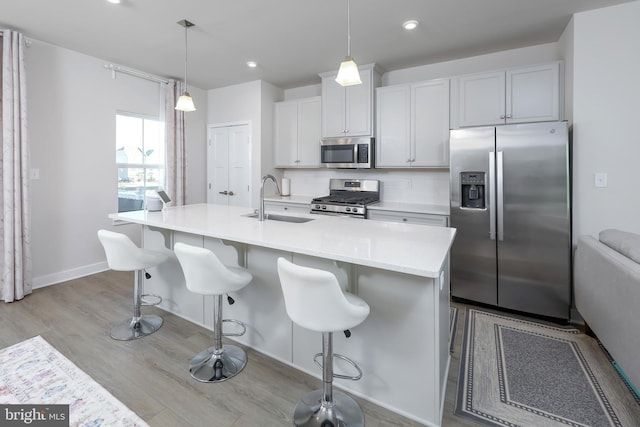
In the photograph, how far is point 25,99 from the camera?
3.17 m

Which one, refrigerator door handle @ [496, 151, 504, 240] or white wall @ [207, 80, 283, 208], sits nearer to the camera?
refrigerator door handle @ [496, 151, 504, 240]

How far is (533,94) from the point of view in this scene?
10.2ft

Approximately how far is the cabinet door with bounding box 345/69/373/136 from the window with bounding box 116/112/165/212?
9.01ft

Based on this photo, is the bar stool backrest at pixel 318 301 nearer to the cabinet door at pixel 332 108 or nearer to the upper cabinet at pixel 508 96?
the upper cabinet at pixel 508 96

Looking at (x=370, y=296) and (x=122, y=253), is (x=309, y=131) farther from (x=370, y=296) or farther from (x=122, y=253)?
(x=370, y=296)

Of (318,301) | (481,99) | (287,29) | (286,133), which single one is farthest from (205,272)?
(286,133)

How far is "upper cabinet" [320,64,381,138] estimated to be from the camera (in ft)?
13.0

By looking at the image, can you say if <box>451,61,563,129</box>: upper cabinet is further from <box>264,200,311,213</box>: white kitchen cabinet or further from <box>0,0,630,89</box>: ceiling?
<box>264,200,311,213</box>: white kitchen cabinet

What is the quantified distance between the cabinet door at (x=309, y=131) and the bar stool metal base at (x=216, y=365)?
291 cm

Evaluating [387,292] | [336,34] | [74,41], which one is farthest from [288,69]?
[387,292]

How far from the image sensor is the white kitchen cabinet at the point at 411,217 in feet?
11.0

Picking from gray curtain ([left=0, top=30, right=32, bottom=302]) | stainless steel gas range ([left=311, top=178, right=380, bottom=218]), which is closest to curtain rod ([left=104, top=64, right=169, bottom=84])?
gray curtain ([left=0, top=30, right=32, bottom=302])

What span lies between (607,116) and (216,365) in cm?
368

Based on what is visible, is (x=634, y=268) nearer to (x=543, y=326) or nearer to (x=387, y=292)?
(x=543, y=326)
